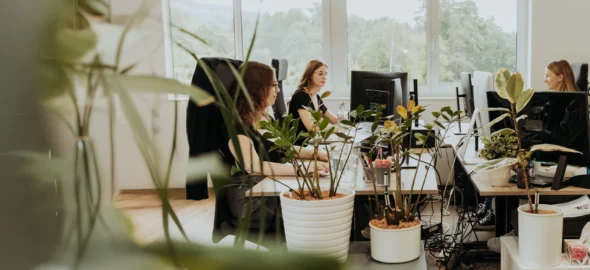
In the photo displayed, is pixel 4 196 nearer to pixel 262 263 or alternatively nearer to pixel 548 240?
pixel 262 263

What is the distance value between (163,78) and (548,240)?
1.98 meters

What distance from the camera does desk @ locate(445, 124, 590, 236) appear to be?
7.77 feet

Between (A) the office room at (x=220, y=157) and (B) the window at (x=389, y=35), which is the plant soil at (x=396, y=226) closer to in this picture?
(A) the office room at (x=220, y=157)

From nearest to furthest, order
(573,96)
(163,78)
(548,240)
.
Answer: (163,78), (548,240), (573,96)

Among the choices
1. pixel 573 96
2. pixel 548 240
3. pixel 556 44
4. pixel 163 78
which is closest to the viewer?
pixel 163 78

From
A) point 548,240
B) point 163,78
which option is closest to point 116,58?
point 163,78

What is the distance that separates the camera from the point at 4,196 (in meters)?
0.19

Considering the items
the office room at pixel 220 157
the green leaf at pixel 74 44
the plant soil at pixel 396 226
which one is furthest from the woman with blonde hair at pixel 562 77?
the green leaf at pixel 74 44

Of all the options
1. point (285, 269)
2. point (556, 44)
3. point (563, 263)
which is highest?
point (556, 44)

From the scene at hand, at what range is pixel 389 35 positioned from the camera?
554 centimetres

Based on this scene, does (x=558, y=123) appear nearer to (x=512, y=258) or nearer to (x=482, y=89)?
(x=512, y=258)

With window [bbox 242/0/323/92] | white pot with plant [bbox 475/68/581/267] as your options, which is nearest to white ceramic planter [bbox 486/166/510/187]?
white pot with plant [bbox 475/68/581/267]

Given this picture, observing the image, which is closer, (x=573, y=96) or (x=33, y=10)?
(x=33, y=10)

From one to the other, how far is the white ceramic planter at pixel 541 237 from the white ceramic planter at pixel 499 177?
0.52m
